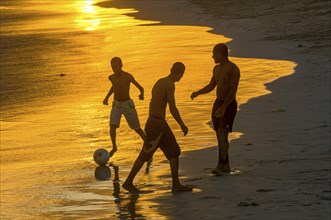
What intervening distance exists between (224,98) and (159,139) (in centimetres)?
120

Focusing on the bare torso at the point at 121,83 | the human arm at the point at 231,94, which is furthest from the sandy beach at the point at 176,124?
the bare torso at the point at 121,83

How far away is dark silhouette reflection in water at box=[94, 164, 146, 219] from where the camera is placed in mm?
10828

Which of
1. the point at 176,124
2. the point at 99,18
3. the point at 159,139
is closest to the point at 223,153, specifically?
the point at 159,139

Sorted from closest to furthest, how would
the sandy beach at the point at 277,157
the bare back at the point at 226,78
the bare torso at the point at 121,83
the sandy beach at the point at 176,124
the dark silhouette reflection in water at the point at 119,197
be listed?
1. the sandy beach at the point at 277,157
2. the dark silhouette reflection in water at the point at 119,197
3. the sandy beach at the point at 176,124
4. the bare back at the point at 226,78
5. the bare torso at the point at 121,83

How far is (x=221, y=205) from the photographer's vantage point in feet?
35.5

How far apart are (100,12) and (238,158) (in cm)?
3987

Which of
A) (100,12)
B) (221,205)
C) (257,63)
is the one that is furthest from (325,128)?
(100,12)

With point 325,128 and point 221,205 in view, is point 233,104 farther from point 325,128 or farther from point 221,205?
point 325,128

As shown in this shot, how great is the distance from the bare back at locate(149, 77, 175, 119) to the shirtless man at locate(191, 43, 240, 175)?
798mm

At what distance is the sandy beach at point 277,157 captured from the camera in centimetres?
1062

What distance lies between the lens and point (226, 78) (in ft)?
40.9

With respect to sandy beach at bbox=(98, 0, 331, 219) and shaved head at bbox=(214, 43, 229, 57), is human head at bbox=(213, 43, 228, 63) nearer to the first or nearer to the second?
shaved head at bbox=(214, 43, 229, 57)

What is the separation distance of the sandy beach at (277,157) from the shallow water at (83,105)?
472mm

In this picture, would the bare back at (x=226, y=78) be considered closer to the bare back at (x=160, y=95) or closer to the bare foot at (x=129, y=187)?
the bare back at (x=160, y=95)
